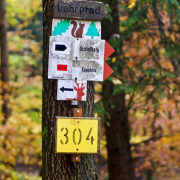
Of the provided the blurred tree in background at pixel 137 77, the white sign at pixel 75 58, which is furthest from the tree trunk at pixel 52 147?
the blurred tree in background at pixel 137 77

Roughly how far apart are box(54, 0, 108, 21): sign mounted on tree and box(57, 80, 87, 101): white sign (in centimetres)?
62

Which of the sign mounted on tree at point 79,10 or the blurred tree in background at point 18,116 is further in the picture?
the blurred tree in background at point 18,116

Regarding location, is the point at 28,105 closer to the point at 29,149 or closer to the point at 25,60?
the point at 29,149

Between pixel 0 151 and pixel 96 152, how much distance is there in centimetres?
759

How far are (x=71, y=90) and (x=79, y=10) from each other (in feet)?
2.52

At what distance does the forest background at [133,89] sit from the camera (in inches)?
237

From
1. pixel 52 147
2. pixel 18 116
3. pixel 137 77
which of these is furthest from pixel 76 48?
pixel 18 116

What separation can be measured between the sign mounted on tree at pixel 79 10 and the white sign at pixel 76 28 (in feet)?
0.15

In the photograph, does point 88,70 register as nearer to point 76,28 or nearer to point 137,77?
point 76,28

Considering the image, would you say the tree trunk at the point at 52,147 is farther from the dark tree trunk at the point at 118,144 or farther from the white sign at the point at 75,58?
the dark tree trunk at the point at 118,144

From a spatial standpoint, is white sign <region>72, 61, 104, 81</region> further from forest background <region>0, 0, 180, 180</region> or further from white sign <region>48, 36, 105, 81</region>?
forest background <region>0, 0, 180, 180</region>

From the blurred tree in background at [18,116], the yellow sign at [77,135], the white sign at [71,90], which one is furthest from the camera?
the blurred tree in background at [18,116]

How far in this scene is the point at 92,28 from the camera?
8.79 feet

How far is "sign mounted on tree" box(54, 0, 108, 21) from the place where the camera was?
261 cm
